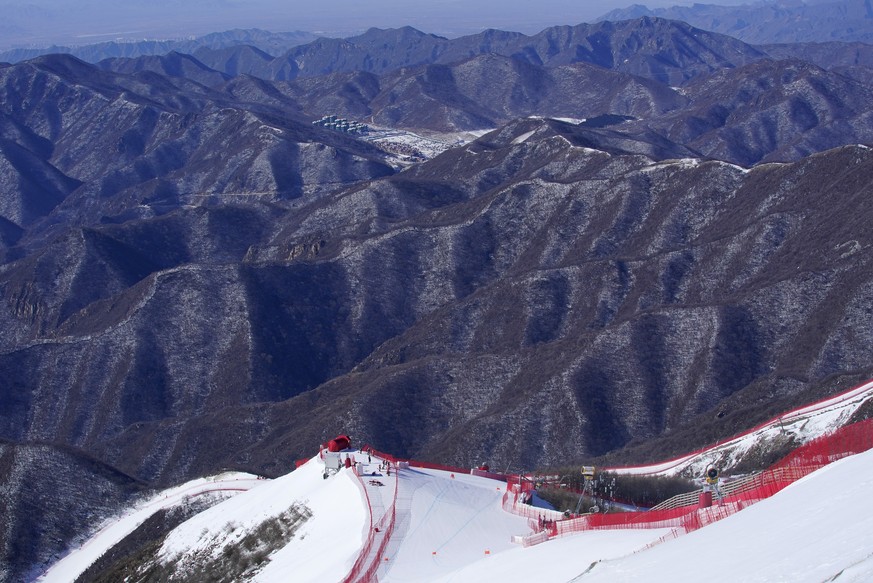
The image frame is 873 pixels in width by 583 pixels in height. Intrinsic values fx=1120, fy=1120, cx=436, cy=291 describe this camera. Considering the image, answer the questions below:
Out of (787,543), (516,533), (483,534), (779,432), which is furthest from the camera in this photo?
(779,432)

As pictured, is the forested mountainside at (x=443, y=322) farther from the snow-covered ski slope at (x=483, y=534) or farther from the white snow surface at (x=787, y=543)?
the white snow surface at (x=787, y=543)

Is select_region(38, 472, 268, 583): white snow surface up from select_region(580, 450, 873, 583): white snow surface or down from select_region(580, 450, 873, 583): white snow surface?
down

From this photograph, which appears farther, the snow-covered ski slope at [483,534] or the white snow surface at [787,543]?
the snow-covered ski slope at [483,534]

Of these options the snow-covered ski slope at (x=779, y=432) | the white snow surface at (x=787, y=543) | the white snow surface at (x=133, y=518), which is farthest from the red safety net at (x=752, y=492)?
the white snow surface at (x=133, y=518)

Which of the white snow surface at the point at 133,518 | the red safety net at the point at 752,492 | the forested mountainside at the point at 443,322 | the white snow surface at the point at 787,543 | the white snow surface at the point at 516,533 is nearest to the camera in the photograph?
the white snow surface at the point at 787,543

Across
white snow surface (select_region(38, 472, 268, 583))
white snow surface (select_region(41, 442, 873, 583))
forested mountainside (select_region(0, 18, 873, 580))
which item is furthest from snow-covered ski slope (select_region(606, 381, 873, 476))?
white snow surface (select_region(38, 472, 268, 583))

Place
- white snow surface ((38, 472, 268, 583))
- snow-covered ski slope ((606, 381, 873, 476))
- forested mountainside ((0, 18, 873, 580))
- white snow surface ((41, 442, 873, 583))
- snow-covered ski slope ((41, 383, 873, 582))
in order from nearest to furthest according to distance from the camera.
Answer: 1. white snow surface ((41, 442, 873, 583))
2. snow-covered ski slope ((41, 383, 873, 582))
3. snow-covered ski slope ((606, 381, 873, 476))
4. white snow surface ((38, 472, 268, 583))
5. forested mountainside ((0, 18, 873, 580))

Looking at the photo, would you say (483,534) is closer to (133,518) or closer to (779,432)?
(779,432)

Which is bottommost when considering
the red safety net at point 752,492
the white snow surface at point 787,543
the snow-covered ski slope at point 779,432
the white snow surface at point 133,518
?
the white snow surface at point 133,518

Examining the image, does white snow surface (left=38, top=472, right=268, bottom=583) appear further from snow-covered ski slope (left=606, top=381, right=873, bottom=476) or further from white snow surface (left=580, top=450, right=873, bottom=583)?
white snow surface (left=580, top=450, right=873, bottom=583)

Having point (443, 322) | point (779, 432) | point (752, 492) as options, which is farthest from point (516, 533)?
point (443, 322)

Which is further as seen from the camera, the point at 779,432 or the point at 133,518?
the point at 133,518
